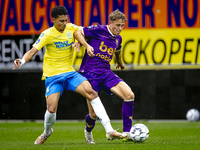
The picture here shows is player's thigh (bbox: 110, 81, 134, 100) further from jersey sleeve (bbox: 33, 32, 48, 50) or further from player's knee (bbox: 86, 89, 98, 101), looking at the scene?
jersey sleeve (bbox: 33, 32, 48, 50)

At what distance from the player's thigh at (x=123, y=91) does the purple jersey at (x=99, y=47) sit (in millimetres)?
336

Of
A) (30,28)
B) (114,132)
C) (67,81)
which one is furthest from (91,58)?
(30,28)

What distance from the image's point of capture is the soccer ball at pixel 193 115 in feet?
34.2

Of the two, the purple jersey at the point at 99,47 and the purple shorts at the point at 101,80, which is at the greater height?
the purple jersey at the point at 99,47

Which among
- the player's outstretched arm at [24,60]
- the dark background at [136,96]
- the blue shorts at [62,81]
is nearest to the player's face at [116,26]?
the blue shorts at [62,81]

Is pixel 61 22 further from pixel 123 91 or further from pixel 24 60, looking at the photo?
pixel 123 91

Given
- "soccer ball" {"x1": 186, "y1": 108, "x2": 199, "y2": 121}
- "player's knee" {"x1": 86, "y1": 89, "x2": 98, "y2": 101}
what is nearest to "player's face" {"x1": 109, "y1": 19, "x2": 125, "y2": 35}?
"player's knee" {"x1": 86, "y1": 89, "x2": 98, "y2": 101}

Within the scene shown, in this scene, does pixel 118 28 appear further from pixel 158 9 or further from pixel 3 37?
pixel 3 37

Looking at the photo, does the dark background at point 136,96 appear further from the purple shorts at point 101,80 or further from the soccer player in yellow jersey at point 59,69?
the soccer player in yellow jersey at point 59,69

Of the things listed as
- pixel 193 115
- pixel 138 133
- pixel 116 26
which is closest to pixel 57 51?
pixel 116 26

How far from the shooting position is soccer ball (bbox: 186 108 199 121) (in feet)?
34.2

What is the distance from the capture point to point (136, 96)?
1085cm

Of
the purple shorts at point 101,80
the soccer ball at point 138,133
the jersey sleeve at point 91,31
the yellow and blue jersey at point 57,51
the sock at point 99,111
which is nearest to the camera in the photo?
the soccer ball at point 138,133

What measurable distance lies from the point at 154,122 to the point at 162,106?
0.50 metres
